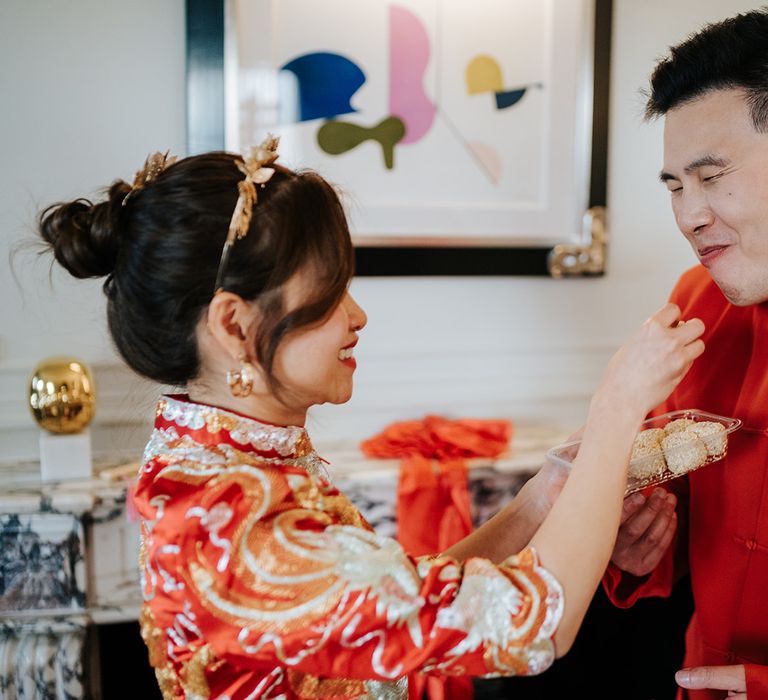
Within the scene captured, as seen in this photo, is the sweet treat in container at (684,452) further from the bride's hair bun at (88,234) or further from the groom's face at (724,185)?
the bride's hair bun at (88,234)

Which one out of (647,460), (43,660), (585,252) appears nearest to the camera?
(647,460)

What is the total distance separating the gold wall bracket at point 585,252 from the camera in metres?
2.35

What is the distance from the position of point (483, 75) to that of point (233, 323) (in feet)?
4.87

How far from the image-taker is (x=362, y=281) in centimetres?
223

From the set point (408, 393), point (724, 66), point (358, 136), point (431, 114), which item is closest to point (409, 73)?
point (431, 114)

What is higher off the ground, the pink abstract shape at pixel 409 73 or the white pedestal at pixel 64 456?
the pink abstract shape at pixel 409 73

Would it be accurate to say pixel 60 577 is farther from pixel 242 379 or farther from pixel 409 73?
pixel 409 73

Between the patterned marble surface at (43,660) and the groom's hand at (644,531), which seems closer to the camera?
the groom's hand at (644,531)

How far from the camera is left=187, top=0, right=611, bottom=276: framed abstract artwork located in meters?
2.03

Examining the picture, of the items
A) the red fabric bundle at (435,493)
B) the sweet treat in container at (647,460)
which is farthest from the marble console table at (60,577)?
the sweet treat in container at (647,460)

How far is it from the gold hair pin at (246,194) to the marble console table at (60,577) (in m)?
1.02

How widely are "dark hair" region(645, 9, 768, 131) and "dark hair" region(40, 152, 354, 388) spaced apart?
2.02 feet

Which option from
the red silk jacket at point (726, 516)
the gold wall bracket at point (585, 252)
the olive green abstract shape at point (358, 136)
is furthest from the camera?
the gold wall bracket at point (585, 252)

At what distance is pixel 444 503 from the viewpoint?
2.02 meters
